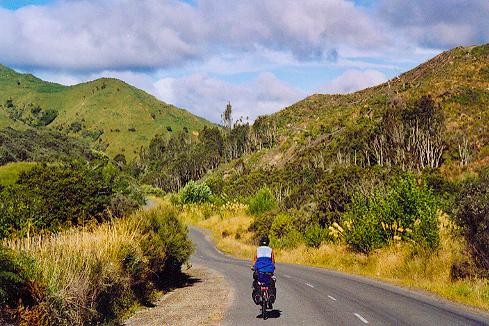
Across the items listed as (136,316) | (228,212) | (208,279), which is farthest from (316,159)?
(136,316)

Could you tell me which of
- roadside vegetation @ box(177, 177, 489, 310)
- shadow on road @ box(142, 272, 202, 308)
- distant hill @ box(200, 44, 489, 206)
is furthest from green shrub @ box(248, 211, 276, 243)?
shadow on road @ box(142, 272, 202, 308)

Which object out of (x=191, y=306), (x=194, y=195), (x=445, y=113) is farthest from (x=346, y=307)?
(x=194, y=195)

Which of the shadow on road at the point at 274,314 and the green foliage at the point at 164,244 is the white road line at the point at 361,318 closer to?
the shadow on road at the point at 274,314

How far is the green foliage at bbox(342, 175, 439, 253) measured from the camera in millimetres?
21609

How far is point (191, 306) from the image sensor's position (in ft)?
51.1

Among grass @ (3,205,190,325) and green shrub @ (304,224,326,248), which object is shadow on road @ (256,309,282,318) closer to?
grass @ (3,205,190,325)

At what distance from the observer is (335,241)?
1298 inches

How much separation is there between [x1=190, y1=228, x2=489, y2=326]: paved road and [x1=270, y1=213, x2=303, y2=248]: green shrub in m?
18.5

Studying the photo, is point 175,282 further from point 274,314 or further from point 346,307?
point 346,307

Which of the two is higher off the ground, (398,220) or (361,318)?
(398,220)

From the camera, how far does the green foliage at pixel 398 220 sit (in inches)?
851

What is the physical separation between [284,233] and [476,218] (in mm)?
27382

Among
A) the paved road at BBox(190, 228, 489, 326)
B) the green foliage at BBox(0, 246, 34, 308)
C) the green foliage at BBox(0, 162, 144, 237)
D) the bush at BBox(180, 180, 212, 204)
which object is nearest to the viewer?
the green foliage at BBox(0, 246, 34, 308)

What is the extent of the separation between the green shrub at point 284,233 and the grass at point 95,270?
2216 cm
